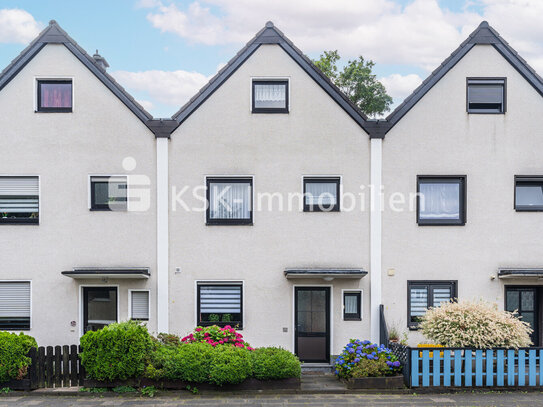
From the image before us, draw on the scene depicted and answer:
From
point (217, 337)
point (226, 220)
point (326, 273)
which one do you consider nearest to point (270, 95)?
point (226, 220)

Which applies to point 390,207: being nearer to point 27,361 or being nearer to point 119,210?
point 119,210

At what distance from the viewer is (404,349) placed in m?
11.3

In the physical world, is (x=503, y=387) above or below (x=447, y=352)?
below

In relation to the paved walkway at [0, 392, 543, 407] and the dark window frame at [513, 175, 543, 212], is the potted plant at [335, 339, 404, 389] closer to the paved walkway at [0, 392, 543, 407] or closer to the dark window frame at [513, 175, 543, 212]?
the paved walkway at [0, 392, 543, 407]

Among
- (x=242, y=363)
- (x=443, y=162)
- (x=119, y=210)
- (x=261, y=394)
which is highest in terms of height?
(x=443, y=162)

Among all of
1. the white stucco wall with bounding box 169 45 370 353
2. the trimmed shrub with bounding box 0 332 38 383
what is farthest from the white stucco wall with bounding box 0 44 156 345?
the trimmed shrub with bounding box 0 332 38 383

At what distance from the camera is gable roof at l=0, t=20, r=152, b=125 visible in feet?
43.5

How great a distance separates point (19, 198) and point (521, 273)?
13.6 meters

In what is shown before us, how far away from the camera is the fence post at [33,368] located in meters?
10.7

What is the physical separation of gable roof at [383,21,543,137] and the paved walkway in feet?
22.3

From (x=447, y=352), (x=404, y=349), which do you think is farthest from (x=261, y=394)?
(x=447, y=352)

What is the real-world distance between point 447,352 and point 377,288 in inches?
111

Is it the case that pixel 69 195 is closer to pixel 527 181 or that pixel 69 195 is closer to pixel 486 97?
pixel 486 97

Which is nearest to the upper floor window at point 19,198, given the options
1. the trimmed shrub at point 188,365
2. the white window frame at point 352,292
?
the trimmed shrub at point 188,365
